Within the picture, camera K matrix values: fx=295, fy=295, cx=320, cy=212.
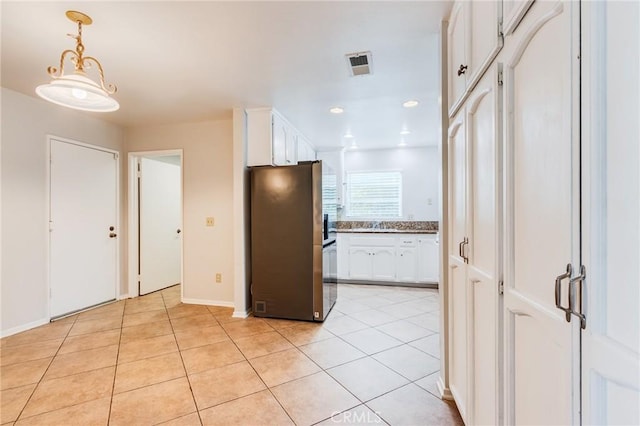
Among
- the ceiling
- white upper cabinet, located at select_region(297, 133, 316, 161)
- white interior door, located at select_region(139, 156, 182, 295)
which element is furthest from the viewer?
white upper cabinet, located at select_region(297, 133, 316, 161)

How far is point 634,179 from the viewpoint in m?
0.53

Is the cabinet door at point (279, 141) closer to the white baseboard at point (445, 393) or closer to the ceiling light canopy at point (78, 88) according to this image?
the ceiling light canopy at point (78, 88)

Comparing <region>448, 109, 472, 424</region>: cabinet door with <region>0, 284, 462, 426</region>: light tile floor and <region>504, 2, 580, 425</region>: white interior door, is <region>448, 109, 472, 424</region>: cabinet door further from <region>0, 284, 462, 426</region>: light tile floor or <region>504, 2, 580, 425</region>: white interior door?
<region>504, 2, 580, 425</region>: white interior door

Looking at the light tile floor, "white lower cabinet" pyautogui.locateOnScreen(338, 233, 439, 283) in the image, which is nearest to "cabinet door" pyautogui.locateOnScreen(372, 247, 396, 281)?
"white lower cabinet" pyautogui.locateOnScreen(338, 233, 439, 283)

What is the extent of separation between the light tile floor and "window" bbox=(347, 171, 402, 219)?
238 centimetres

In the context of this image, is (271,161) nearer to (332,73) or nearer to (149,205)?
(332,73)

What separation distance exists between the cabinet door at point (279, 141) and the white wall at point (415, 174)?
2305 millimetres

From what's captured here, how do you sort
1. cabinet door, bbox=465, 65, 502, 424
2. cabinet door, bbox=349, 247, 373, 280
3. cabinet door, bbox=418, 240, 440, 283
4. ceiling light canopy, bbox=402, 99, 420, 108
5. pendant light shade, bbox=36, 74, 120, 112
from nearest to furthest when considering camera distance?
cabinet door, bbox=465, 65, 502, 424
pendant light shade, bbox=36, 74, 120, 112
ceiling light canopy, bbox=402, 99, 420, 108
cabinet door, bbox=418, 240, 440, 283
cabinet door, bbox=349, 247, 373, 280

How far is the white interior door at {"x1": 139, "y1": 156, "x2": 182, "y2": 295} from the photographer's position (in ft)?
14.1

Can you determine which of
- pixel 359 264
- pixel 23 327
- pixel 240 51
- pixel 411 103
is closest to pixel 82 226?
pixel 23 327

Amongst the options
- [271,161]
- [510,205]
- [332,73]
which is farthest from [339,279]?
[510,205]

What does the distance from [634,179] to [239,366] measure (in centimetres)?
245

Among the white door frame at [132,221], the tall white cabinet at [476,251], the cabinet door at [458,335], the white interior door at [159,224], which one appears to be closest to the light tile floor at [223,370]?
the cabinet door at [458,335]

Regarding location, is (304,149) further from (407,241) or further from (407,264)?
(407,264)
